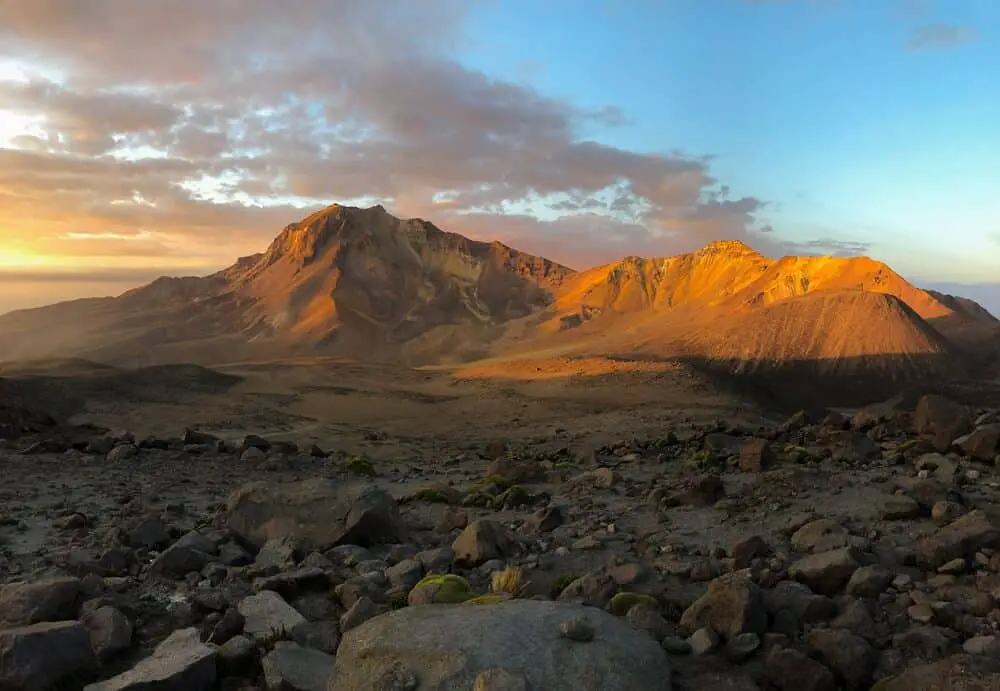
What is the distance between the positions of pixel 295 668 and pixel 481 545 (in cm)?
396

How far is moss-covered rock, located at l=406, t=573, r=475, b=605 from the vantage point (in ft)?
24.2

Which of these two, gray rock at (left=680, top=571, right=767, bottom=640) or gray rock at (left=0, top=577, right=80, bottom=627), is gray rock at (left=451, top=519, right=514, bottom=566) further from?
gray rock at (left=0, top=577, right=80, bottom=627)

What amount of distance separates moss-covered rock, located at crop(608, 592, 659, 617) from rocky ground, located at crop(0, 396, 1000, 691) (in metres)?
0.02

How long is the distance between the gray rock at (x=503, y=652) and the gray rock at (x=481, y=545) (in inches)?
143

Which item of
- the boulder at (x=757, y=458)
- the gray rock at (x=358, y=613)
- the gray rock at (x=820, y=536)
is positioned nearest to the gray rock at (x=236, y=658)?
the gray rock at (x=358, y=613)

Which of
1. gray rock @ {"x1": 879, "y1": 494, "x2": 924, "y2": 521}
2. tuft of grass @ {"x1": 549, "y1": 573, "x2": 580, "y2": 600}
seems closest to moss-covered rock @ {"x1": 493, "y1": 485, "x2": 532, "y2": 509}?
tuft of grass @ {"x1": 549, "y1": 573, "x2": 580, "y2": 600}

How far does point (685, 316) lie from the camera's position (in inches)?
4542

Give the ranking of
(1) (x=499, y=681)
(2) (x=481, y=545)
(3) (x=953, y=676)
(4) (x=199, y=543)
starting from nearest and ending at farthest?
(1) (x=499, y=681)
(3) (x=953, y=676)
(2) (x=481, y=545)
(4) (x=199, y=543)

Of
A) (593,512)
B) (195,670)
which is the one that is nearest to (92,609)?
(195,670)

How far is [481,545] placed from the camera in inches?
380

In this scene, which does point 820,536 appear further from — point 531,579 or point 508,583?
point 508,583

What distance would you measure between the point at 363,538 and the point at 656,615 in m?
5.47

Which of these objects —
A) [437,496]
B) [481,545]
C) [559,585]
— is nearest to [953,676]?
[559,585]

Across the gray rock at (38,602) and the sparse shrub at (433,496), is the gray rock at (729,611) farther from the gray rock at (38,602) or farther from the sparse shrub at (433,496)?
the sparse shrub at (433,496)
